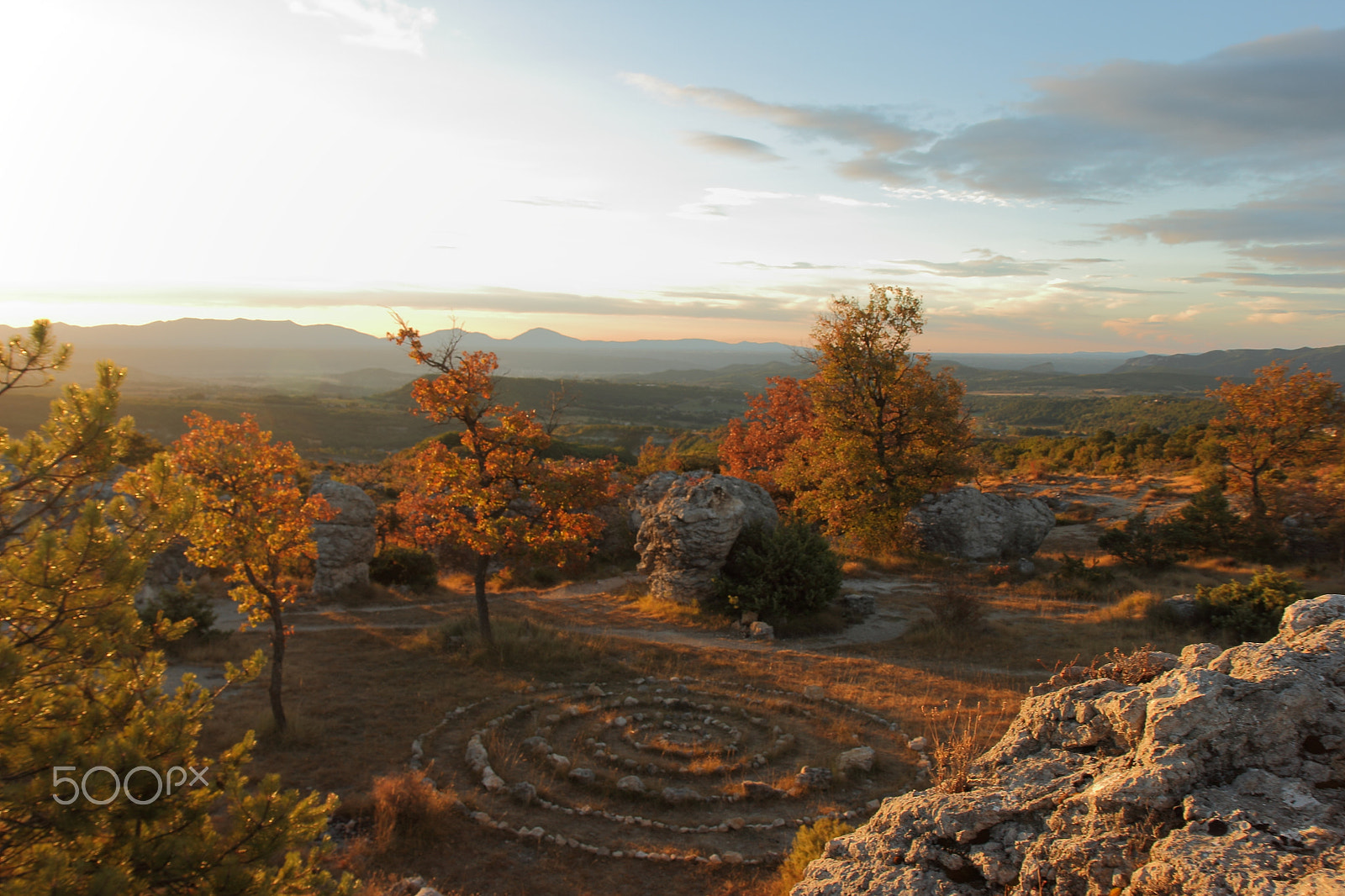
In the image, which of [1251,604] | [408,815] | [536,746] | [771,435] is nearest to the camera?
[408,815]

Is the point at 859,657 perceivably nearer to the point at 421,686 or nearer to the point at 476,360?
the point at 421,686

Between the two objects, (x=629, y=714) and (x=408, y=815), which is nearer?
(x=408, y=815)

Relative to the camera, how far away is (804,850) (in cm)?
743

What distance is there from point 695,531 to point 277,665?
11847 millimetres

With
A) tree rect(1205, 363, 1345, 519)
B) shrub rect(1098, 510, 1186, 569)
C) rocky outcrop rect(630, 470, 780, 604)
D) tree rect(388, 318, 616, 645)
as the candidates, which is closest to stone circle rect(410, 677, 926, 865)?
tree rect(388, 318, 616, 645)

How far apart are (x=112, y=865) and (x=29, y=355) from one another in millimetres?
3577

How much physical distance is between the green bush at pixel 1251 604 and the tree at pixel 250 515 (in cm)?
2135

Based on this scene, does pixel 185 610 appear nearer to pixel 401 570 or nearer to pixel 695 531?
pixel 401 570

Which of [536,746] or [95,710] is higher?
[95,710]

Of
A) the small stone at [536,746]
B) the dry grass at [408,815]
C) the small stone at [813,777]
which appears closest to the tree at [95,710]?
the dry grass at [408,815]

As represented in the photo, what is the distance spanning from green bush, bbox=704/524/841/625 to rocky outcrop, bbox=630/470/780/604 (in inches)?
23.8

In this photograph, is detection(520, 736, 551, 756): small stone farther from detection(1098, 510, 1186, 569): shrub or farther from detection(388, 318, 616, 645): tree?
detection(1098, 510, 1186, 569): shrub

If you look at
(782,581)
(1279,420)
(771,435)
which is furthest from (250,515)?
(1279,420)

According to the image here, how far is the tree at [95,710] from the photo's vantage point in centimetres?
353
